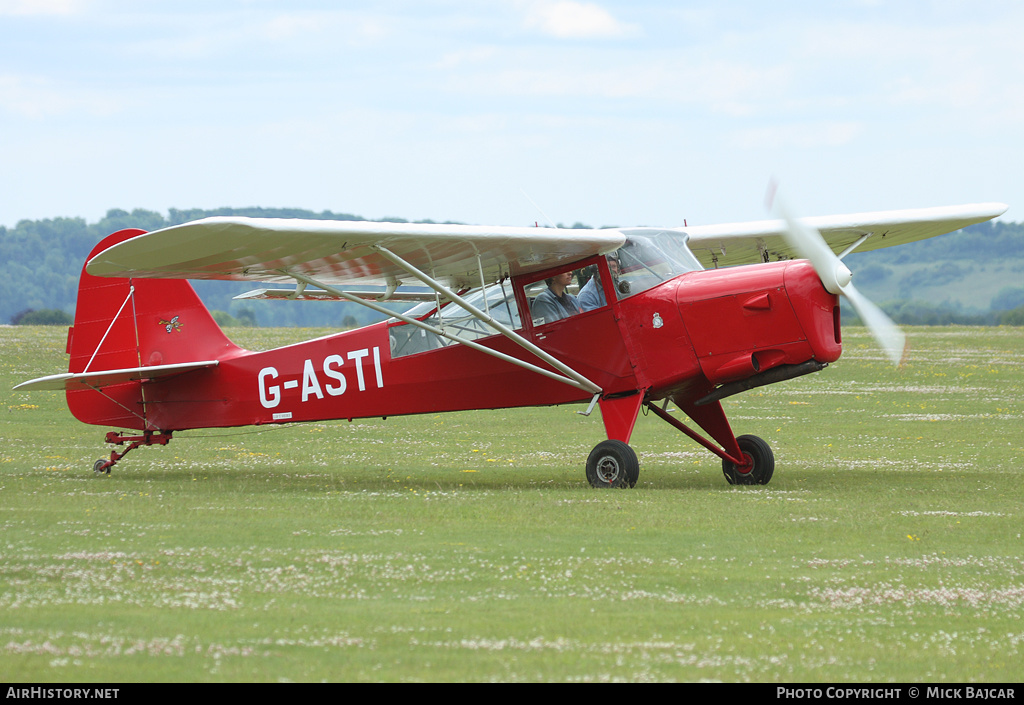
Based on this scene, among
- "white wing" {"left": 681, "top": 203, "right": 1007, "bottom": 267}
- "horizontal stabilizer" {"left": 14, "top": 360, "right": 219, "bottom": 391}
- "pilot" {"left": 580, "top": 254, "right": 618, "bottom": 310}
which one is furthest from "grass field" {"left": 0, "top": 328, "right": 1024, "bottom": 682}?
"white wing" {"left": 681, "top": 203, "right": 1007, "bottom": 267}

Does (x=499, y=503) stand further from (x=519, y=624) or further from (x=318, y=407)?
(x=519, y=624)

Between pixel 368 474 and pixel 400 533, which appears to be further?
pixel 368 474

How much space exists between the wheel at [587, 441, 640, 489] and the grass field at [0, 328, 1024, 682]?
0.49m

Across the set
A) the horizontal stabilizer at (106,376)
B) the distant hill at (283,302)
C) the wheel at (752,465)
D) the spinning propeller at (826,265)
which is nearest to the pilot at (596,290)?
the spinning propeller at (826,265)

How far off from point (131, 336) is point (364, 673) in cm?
1090

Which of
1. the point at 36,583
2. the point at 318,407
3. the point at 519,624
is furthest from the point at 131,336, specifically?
the point at 519,624

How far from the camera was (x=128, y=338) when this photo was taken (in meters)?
15.5

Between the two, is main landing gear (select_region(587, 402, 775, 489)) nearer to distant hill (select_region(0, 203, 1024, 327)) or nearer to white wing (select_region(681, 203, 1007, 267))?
white wing (select_region(681, 203, 1007, 267))

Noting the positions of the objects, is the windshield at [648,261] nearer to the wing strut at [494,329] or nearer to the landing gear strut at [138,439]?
the wing strut at [494,329]

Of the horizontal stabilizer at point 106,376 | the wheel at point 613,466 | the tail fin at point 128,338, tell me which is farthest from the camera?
the tail fin at point 128,338

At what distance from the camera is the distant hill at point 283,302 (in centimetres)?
17138

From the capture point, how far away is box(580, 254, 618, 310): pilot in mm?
13266

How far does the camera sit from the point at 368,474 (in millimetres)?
15172

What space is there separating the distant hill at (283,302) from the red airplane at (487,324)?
150 meters
